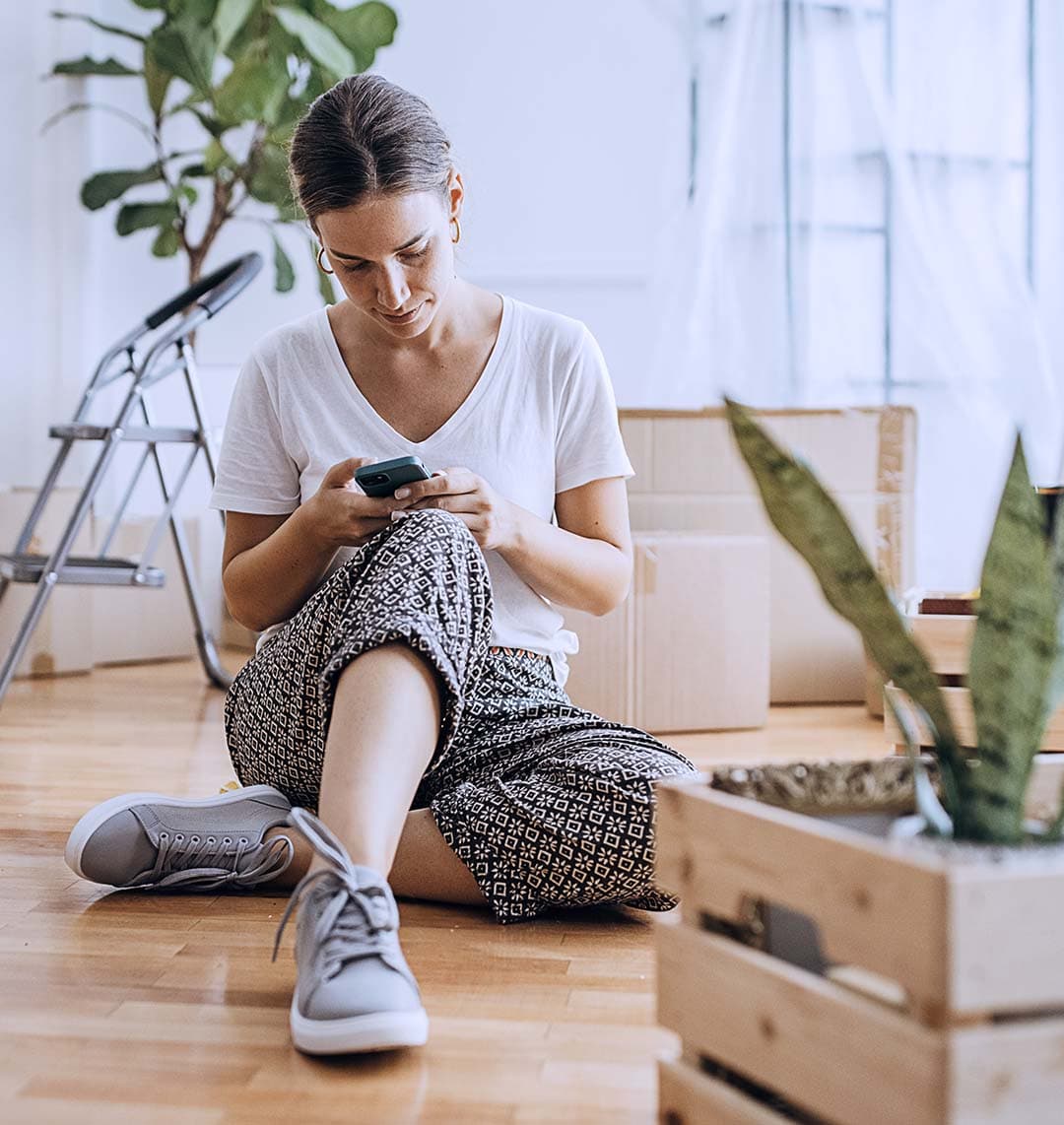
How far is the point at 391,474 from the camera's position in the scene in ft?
4.18

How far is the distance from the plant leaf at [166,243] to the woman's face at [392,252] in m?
2.17

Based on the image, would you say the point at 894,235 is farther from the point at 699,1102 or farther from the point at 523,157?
the point at 699,1102

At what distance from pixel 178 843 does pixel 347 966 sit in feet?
1.49

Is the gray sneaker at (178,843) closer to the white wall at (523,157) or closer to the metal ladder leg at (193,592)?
the metal ladder leg at (193,592)

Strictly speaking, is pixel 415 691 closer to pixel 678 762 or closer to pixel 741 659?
pixel 678 762

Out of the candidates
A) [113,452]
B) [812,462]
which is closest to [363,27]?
[113,452]

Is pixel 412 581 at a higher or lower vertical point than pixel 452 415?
lower

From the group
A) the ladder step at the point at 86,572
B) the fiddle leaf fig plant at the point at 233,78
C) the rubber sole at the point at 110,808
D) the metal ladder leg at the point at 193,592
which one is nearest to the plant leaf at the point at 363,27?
the fiddle leaf fig plant at the point at 233,78

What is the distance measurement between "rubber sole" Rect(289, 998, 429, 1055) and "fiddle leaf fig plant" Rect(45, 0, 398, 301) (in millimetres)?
2424

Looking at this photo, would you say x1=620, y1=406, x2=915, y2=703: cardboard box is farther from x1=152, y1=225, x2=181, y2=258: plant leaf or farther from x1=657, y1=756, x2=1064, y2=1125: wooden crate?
x1=657, y1=756, x2=1064, y2=1125: wooden crate

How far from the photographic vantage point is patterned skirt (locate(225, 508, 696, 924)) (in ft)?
3.74

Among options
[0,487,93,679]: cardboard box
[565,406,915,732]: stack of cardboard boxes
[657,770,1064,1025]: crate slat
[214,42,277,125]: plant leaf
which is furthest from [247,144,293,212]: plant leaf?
[657,770,1064,1025]: crate slat

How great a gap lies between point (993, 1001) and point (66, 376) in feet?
10.7

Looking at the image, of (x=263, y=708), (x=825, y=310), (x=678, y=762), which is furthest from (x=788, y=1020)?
(x=825, y=310)
